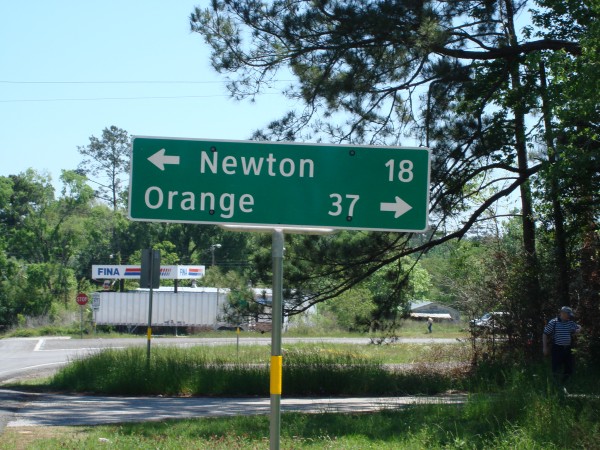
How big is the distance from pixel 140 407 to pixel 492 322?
824 centimetres

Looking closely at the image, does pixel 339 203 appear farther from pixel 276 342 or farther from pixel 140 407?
pixel 140 407

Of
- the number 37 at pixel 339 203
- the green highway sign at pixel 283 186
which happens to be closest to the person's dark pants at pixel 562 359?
the green highway sign at pixel 283 186

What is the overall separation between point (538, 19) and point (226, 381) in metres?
10.1

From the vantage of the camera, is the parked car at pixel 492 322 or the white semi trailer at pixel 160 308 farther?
the white semi trailer at pixel 160 308

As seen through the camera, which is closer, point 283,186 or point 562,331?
point 283,186

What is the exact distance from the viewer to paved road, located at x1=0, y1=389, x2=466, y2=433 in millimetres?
12789

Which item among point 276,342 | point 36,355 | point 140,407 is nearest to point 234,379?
point 140,407

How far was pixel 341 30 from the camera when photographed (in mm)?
14852

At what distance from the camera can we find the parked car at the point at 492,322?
59.9 ft

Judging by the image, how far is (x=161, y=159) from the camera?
4.70m

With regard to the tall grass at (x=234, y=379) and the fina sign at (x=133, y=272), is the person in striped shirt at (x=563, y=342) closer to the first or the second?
the tall grass at (x=234, y=379)

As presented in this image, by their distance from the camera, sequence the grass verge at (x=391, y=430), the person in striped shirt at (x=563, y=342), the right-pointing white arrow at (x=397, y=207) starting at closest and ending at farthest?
the right-pointing white arrow at (x=397, y=207)
the grass verge at (x=391, y=430)
the person in striped shirt at (x=563, y=342)

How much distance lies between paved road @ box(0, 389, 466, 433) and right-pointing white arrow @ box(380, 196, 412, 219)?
27.1ft

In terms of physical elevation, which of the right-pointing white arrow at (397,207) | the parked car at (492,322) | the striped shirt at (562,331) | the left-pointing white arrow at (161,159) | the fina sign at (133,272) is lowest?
the striped shirt at (562,331)
